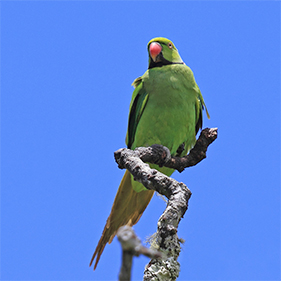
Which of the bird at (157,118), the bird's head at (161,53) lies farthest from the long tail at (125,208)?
the bird's head at (161,53)

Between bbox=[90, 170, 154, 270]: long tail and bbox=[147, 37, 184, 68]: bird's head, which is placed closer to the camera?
bbox=[90, 170, 154, 270]: long tail

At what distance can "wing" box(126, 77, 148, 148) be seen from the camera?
3.98m

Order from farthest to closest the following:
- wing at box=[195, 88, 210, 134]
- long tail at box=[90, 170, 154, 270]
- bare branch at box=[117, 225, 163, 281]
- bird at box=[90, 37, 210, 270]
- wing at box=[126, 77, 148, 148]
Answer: wing at box=[195, 88, 210, 134] < wing at box=[126, 77, 148, 148] < bird at box=[90, 37, 210, 270] < long tail at box=[90, 170, 154, 270] < bare branch at box=[117, 225, 163, 281]

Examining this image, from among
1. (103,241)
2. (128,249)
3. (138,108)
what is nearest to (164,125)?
(138,108)

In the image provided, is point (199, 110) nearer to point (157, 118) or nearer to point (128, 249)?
point (157, 118)

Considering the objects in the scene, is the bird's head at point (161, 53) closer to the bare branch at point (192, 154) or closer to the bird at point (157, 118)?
the bird at point (157, 118)

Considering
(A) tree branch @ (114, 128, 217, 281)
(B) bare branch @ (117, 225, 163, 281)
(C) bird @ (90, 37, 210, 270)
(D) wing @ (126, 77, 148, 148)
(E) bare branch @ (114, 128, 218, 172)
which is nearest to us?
(B) bare branch @ (117, 225, 163, 281)

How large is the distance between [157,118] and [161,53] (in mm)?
933

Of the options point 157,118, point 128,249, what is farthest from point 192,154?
point 128,249

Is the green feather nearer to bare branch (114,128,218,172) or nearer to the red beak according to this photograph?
the red beak

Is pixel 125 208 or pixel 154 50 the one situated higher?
pixel 154 50

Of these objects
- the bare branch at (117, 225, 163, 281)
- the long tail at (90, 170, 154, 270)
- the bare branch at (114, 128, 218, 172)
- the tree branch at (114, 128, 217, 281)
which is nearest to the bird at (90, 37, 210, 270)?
the long tail at (90, 170, 154, 270)

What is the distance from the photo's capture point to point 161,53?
423 centimetres

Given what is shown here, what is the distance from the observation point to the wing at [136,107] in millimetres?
3978
